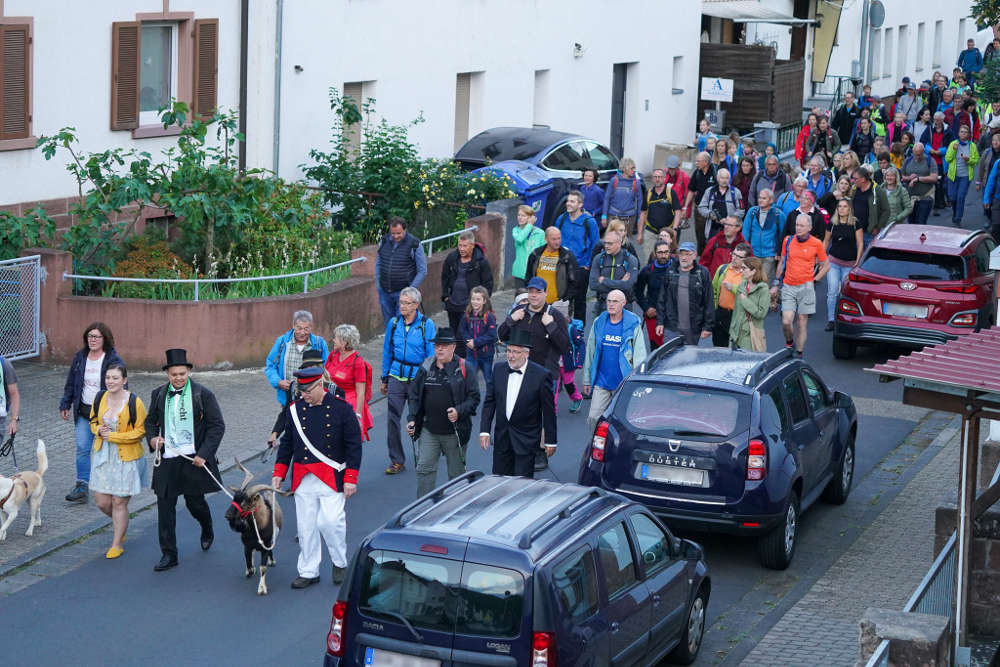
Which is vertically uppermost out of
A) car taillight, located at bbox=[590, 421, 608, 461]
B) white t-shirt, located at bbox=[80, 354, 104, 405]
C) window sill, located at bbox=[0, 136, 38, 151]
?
window sill, located at bbox=[0, 136, 38, 151]

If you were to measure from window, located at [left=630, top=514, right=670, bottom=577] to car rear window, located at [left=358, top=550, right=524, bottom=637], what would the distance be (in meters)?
1.48

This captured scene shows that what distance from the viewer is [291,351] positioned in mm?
13438

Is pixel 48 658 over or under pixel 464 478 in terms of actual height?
under

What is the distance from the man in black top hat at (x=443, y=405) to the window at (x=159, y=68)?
9140 millimetres

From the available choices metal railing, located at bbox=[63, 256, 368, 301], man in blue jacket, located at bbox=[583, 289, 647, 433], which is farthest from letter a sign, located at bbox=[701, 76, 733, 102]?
man in blue jacket, located at bbox=[583, 289, 647, 433]

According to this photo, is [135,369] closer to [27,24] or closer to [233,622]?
[27,24]

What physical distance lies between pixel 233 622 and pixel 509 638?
3.27 metres

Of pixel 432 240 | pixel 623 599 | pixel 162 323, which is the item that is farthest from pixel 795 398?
pixel 432 240

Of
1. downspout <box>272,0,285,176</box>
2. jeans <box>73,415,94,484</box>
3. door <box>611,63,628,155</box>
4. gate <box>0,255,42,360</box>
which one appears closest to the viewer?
jeans <box>73,415,94,484</box>

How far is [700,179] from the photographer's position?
25.0 metres

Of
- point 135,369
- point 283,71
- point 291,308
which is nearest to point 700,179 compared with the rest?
point 283,71

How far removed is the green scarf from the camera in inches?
459

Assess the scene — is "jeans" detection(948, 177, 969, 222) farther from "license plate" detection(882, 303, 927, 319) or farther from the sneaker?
the sneaker

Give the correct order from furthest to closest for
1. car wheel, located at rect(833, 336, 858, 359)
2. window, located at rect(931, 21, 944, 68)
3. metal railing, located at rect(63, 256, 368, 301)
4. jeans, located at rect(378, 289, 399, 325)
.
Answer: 1. window, located at rect(931, 21, 944, 68)
2. car wheel, located at rect(833, 336, 858, 359)
3. jeans, located at rect(378, 289, 399, 325)
4. metal railing, located at rect(63, 256, 368, 301)
